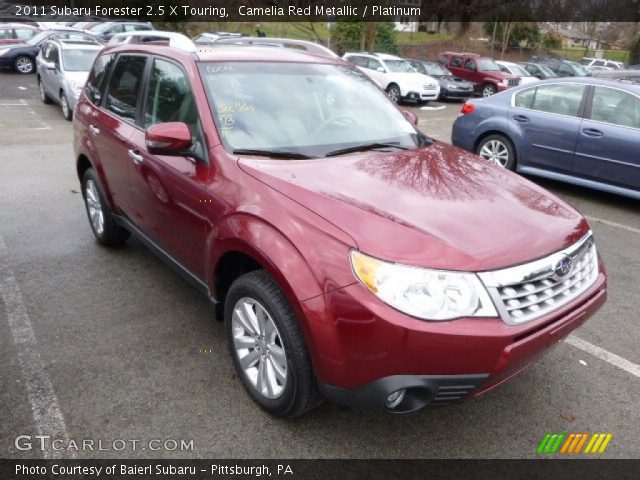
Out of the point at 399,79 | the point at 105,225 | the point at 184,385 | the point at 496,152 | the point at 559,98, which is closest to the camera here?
the point at 184,385

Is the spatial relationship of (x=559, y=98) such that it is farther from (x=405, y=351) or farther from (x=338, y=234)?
(x=405, y=351)

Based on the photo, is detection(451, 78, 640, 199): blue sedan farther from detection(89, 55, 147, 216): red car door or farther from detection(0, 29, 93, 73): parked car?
detection(0, 29, 93, 73): parked car

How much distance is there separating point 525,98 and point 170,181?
5.77m

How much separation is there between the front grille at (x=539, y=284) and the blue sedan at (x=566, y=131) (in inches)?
168

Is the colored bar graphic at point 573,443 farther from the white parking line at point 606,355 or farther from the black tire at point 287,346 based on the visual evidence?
the black tire at point 287,346

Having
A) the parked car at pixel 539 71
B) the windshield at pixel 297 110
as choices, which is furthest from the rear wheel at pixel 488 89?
the windshield at pixel 297 110

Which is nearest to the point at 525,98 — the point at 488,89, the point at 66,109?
the point at 66,109

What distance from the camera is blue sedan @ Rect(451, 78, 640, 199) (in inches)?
247

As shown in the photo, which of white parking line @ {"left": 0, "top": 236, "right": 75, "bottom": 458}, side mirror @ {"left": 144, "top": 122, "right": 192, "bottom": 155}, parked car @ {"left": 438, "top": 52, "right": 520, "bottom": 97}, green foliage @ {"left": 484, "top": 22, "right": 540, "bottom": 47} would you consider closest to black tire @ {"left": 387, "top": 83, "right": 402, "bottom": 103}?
parked car @ {"left": 438, "top": 52, "right": 520, "bottom": 97}

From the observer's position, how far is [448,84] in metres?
19.2

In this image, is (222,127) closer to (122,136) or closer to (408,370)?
(122,136)

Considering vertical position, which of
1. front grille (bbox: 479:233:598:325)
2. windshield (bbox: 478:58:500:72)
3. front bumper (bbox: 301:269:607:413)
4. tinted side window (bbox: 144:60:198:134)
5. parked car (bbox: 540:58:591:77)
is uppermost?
tinted side window (bbox: 144:60:198:134)

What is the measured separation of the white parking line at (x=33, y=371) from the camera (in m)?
2.68

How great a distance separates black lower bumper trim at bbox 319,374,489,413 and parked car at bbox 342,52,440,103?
50.9ft
